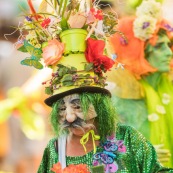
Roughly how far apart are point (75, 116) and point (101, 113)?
0.10 m

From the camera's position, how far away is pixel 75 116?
2086 mm

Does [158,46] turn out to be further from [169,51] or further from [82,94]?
[82,94]

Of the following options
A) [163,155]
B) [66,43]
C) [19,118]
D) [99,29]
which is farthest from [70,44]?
[19,118]

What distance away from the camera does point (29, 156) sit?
3.76 metres

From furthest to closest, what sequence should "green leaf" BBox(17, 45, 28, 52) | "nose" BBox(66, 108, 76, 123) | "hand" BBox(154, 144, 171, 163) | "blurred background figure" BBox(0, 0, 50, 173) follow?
"blurred background figure" BBox(0, 0, 50, 173)
"hand" BBox(154, 144, 171, 163)
"green leaf" BBox(17, 45, 28, 52)
"nose" BBox(66, 108, 76, 123)

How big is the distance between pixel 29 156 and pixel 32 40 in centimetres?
167

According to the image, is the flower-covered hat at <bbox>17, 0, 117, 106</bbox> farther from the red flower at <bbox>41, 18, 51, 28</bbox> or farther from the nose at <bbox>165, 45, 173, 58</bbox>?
the nose at <bbox>165, 45, 173, 58</bbox>

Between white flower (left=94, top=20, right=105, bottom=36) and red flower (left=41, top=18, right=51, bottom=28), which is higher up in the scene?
red flower (left=41, top=18, right=51, bottom=28)

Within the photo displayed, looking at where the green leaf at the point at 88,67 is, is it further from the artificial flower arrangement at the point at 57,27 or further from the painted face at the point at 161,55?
the painted face at the point at 161,55

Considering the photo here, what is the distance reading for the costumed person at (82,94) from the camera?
2102 millimetres

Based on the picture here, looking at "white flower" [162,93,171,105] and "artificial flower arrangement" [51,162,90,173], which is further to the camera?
"white flower" [162,93,171,105]

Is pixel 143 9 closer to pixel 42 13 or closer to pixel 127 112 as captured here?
pixel 127 112

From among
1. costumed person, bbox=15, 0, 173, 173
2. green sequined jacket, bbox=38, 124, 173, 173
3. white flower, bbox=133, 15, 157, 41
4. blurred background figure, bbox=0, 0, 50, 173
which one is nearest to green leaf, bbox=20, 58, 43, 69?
costumed person, bbox=15, 0, 173, 173

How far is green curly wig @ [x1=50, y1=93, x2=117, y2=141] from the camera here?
2104 millimetres
